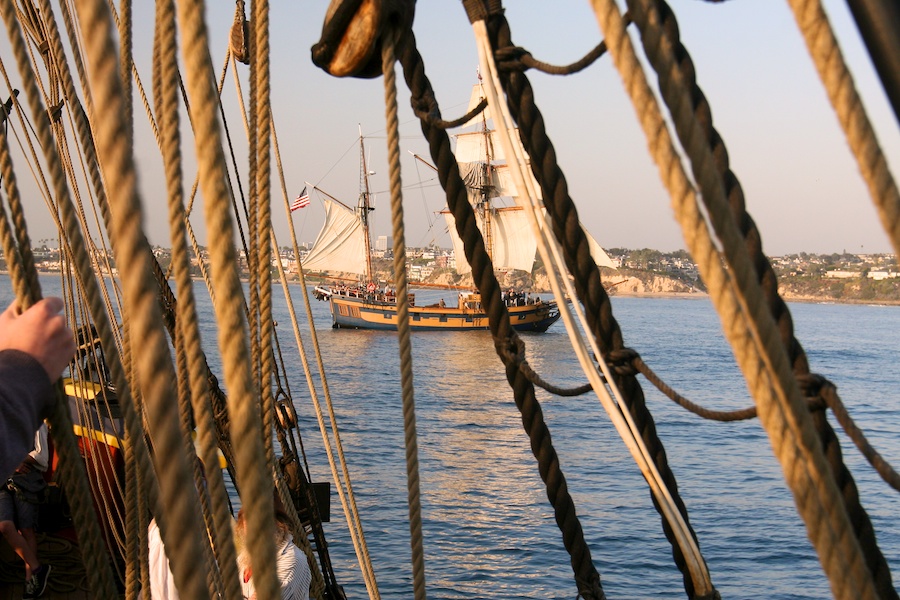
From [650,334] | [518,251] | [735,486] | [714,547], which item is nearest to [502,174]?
[518,251]

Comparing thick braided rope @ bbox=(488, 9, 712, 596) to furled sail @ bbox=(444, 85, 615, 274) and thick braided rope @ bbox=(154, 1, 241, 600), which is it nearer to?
thick braided rope @ bbox=(154, 1, 241, 600)

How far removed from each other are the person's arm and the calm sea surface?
8472 mm

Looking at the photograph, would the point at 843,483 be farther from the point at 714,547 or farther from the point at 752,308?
the point at 714,547

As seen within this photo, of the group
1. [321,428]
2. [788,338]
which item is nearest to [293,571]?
[321,428]

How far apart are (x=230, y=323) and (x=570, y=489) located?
45.1 feet

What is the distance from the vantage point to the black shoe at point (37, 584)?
334cm

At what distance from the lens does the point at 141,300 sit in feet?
2.12

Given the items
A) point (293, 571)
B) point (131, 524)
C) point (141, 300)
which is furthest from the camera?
point (293, 571)

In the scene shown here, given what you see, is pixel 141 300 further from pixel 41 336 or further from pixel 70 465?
pixel 70 465

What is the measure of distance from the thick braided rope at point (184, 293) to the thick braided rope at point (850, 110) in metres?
0.65

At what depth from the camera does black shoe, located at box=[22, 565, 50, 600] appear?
10.9 ft

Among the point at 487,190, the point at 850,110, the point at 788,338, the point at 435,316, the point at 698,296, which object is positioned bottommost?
the point at 698,296

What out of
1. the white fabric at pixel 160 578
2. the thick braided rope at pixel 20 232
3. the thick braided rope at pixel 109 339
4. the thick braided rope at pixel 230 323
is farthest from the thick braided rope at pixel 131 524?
the thick braided rope at pixel 230 323

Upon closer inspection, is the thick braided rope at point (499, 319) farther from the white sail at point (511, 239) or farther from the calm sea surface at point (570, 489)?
the white sail at point (511, 239)
